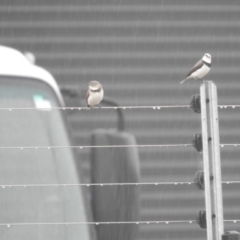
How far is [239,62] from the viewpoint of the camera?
6594 mm

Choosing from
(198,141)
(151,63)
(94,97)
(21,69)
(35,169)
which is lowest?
(198,141)

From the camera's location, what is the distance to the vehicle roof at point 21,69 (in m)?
3.22

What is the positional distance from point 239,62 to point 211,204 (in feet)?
14.4

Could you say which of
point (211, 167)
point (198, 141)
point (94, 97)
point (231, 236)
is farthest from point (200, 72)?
point (231, 236)

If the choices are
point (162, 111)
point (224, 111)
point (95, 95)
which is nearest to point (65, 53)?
point (162, 111)

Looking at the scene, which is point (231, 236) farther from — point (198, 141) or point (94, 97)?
point (94, 97)

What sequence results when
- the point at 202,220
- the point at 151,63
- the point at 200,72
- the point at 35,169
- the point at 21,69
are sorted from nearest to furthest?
1. the point at 202,220
2. the point at 200,72
3. the point at 35,169
4. the point at 21,69
5. the point at 151,63

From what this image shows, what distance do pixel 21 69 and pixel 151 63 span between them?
11.1 feet

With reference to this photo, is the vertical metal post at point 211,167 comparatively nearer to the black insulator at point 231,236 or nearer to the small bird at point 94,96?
the black insulator at point 231,236

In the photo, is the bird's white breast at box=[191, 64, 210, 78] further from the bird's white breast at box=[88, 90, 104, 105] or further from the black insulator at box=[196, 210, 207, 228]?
the black insulator at box=[196, 210, 207, 228]

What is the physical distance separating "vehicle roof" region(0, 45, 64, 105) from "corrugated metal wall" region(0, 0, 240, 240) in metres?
2.94

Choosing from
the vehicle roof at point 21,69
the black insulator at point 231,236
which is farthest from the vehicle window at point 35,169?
the black insulator at point 231,236

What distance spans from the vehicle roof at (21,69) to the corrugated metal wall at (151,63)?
2.94 metres

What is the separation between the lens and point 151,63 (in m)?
6.56
